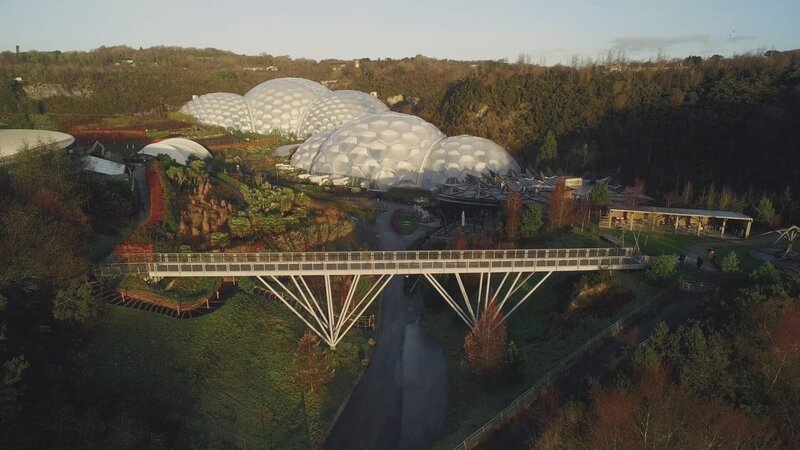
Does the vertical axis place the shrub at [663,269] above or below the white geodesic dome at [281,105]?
below

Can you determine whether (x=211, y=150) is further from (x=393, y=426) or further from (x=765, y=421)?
(x=765, y=421)

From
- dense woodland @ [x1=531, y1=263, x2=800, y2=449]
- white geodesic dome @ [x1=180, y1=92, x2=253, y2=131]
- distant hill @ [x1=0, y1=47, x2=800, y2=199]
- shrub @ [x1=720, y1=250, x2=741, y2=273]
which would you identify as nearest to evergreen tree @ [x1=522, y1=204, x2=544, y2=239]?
shrub @ [x1=720, y1=250, x2=741, y2=273]

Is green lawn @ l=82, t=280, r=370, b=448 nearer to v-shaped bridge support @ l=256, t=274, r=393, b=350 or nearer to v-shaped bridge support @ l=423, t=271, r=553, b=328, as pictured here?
v-shaped bridge support @ l=256, t=274, r=393, b=350

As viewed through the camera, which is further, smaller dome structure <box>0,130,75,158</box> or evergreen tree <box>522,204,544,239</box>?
smaller dome structure <box>0,130,75,158</box>

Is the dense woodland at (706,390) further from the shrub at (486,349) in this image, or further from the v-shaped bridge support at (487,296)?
the v-shaped bridge support at (487,296)

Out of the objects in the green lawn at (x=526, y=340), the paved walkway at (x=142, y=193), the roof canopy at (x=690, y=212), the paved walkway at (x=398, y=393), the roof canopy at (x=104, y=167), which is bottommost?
the paved walkway at (x=398, y=393)

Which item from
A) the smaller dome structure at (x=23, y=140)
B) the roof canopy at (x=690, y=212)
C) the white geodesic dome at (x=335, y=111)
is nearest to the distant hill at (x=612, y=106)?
the white geodesic dome at (x=335, y=111)

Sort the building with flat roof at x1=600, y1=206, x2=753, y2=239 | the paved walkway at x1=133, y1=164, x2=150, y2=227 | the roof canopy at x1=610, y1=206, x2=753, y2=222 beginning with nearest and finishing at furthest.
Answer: the roof canopy at x1=610, y1=206, x2=753, y2=222 < the paved walkway at x1=133, y1=164, x2=150, y2=227 < the building with flat roof at x1=600, y1=206, x2=753, y2=239

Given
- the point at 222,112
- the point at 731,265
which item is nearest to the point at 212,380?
the point at 731,265
